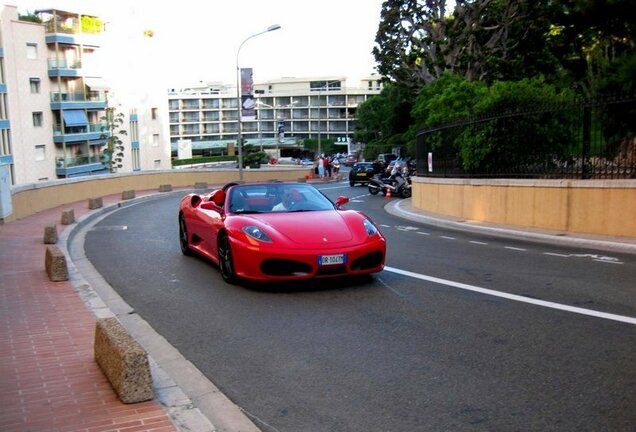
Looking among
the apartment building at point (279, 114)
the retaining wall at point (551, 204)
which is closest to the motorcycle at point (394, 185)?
the retaining wall at point (551, 204)

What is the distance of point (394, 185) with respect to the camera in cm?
3169

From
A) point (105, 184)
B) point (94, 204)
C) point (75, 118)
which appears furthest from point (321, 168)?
point (75, 118)

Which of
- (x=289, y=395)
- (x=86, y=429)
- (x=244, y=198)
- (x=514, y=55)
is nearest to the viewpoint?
(x=86, y=429)

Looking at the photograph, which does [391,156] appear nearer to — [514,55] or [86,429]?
[514,55]

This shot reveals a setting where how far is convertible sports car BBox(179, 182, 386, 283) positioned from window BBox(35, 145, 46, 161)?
5805 cm

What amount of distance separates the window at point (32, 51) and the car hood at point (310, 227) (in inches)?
2409

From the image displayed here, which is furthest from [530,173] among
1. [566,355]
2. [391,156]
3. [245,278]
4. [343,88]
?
[343,88]

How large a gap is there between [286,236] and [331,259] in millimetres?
629

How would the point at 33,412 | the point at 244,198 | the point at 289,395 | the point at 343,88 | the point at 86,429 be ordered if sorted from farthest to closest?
1. the point at 343,88
2. the point at 244,198
3. the point at 289,395
4. the point at 33,412
5. the point at 86,429

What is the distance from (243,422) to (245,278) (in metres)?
3.79

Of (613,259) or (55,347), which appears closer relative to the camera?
(55,347)

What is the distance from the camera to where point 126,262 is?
11.0 m

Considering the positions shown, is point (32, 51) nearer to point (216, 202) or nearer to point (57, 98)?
point (57, 98)

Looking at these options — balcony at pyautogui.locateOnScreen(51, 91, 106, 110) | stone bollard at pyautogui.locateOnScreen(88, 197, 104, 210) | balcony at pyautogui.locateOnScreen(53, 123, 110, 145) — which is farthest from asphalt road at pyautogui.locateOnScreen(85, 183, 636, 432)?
balcony at pyautogui.locateOnScreen(51, 91, 106, 110)
